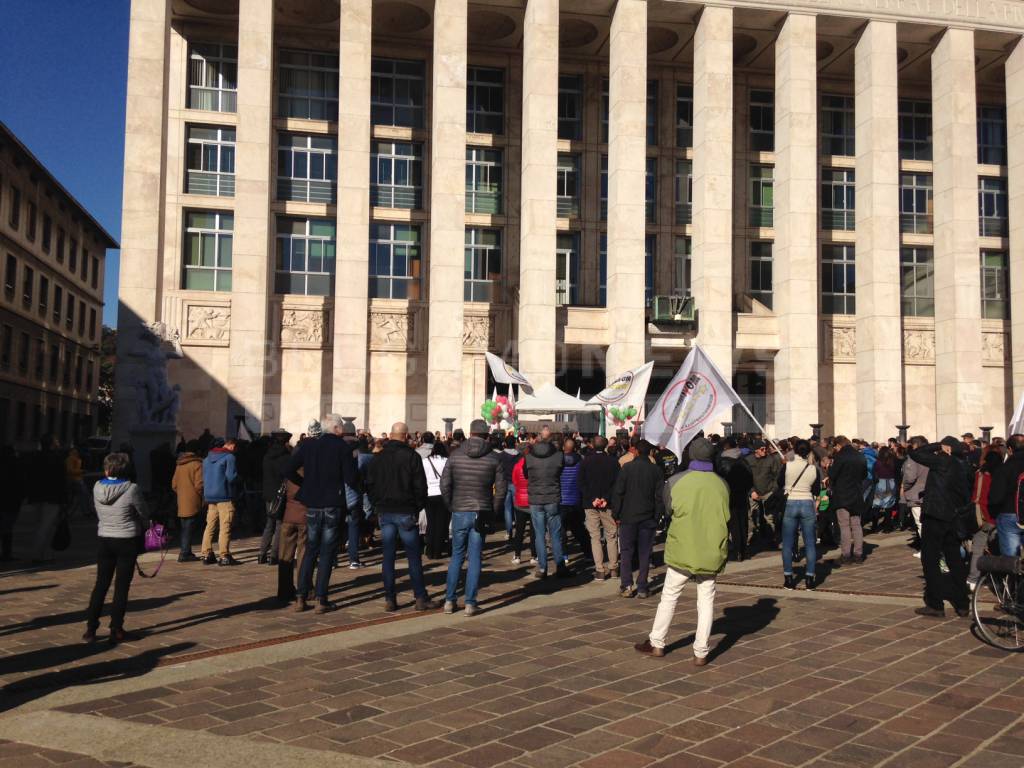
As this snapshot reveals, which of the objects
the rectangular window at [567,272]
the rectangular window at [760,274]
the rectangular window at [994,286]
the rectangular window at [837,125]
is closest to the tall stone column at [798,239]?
the rectangular window at [760,274]

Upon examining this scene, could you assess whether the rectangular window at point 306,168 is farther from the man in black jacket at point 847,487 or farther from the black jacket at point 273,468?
the man in black jacket at point 847,487

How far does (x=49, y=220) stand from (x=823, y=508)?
2051 inches

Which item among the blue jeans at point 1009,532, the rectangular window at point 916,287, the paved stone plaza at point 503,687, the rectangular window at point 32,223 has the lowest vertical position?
the paved stone plaza at point 503,687

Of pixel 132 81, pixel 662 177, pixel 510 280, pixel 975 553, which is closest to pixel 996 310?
pixel 662 177

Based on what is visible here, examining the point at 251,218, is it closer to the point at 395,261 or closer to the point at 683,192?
the point at 395,261

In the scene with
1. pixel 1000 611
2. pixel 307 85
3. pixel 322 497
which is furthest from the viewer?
pixel 307 85

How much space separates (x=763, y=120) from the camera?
119ft

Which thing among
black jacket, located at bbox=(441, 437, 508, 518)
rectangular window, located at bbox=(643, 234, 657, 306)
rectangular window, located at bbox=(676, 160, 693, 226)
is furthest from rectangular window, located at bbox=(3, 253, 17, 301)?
black jacket, located at bbox=(441, 437, 508, 518)

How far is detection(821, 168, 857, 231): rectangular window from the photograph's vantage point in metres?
36.1

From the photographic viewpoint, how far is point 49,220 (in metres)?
53.5

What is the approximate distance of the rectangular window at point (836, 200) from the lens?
118 ft

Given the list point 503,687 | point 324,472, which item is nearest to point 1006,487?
point 503,687

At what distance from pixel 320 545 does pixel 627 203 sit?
886 inches

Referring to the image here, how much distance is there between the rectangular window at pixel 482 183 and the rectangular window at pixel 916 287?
54.3 feet
